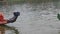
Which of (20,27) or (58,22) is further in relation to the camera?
(58,22)

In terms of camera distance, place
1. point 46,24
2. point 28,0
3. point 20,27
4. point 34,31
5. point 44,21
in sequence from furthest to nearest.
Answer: point 28,0, point 44,21, point 46,24, point 20,27, point 34,31

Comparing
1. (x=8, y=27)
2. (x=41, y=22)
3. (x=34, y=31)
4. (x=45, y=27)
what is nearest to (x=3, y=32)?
(x=8, y=27)

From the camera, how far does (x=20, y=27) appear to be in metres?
3.21

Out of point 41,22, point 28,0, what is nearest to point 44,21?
point 41,22

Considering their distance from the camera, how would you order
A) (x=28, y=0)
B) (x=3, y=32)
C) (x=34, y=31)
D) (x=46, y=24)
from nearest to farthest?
(x=3, y=32) → (x=34, y=31) → (x=46, y=24) → (x=28, y=0)

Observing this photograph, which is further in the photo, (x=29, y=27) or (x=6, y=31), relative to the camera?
(x=29, y=27)

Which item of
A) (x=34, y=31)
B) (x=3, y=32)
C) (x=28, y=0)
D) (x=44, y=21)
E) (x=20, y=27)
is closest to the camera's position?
(x=3, y=32)

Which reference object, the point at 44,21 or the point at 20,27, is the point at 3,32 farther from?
the point at 44,21

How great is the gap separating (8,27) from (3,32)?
0.91 ft

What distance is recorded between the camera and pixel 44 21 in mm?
3705

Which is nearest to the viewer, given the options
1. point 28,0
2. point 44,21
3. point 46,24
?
point 46,24

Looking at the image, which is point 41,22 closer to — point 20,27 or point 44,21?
point 44,21

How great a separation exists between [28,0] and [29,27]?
498 centimetres

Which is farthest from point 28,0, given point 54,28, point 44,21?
point 54,28
